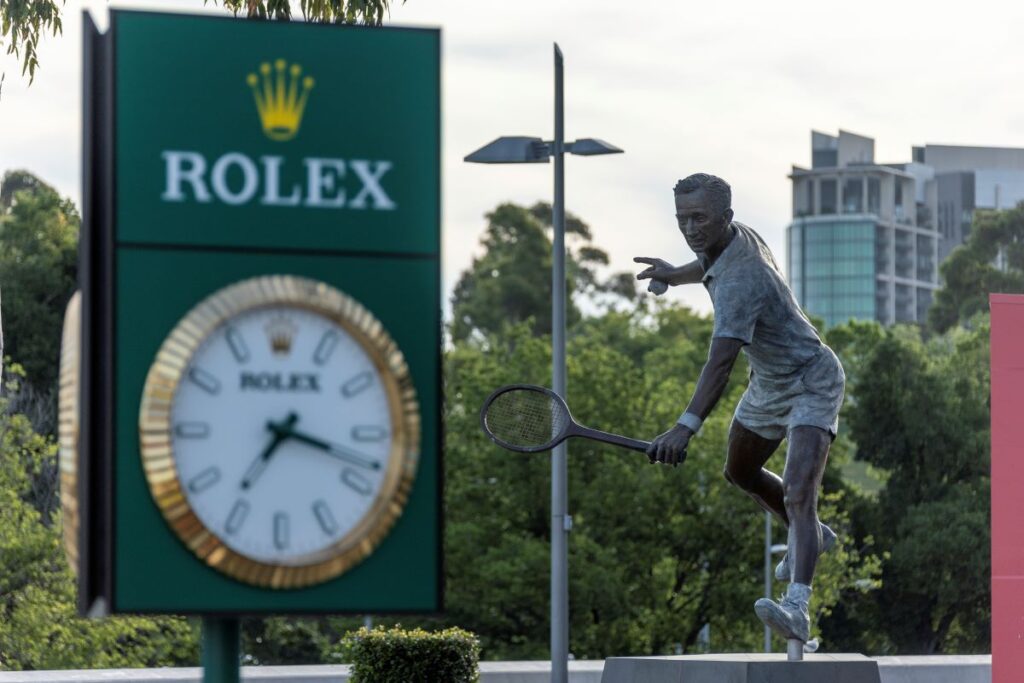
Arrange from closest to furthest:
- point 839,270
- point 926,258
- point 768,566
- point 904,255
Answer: point 768,566, point 839,270, point 904,255, point 926,258

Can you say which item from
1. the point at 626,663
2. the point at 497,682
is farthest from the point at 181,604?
the point at 497,682

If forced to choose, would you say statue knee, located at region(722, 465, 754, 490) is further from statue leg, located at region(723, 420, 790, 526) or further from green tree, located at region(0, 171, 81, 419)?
green tree, located at region(0, 171, 81, 419)

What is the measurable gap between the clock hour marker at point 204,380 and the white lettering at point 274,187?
0.40 meters

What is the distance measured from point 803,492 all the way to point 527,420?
1420 mm

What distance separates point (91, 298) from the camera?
483 centimetres

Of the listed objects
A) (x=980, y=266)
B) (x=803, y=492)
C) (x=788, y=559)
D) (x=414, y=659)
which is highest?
(x=980, y=266)

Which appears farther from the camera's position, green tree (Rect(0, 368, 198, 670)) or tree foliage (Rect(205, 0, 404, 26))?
green tree (Rect(0, 368, 198, 670))

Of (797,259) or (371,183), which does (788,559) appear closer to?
(371,183)

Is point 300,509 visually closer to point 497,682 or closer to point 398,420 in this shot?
point 398,420

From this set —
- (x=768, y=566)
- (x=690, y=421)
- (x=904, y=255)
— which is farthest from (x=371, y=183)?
(x=904, y=255)

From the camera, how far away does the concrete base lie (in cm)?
1104

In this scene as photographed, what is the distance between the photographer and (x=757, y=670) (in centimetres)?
1102

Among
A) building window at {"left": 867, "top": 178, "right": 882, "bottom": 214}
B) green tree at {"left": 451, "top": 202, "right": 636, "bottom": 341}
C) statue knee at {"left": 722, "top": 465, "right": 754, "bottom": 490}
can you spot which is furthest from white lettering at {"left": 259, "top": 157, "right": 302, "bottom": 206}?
building window at {"left": 867, "top": 178, "right": 882, "bottom": 214}

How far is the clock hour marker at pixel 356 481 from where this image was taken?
4.95m
